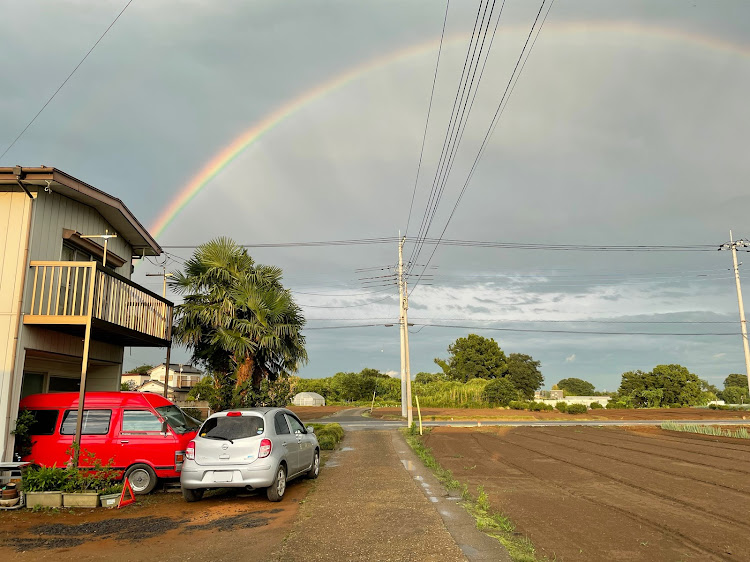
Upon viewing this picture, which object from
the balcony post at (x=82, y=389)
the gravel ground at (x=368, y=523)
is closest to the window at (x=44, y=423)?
the balcony post at (x=82, y=389)

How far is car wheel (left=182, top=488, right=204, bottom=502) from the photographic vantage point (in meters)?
9.62

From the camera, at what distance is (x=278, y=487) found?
962 centimetres

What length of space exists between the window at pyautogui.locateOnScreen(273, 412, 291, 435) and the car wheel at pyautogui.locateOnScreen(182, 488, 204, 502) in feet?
5.52

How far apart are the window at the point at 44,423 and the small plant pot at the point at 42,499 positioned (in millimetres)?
2248

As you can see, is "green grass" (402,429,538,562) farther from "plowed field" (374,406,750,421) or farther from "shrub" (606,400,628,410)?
"shrub" (606,400,628,410)

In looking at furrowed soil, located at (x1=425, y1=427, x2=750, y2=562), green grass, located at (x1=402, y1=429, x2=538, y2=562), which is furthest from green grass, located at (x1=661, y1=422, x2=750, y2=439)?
green grass, located at (x1=402, y1=429, x2=538, y2=562)

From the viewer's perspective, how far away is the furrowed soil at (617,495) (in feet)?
22.4

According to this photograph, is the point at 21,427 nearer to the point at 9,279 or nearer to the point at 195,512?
the point at 9,279

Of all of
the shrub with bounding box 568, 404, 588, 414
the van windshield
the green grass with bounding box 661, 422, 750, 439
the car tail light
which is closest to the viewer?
the car tail light

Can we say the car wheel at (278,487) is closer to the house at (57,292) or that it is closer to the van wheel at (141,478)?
the van wheel at (141,478)

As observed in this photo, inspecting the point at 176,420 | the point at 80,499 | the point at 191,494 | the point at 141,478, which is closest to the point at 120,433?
Answer: the point at 141,478

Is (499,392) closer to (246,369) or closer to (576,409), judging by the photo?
(576,409)

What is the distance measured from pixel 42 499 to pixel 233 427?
326 cm

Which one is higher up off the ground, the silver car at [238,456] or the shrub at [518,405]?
the silver car at [238,456]
